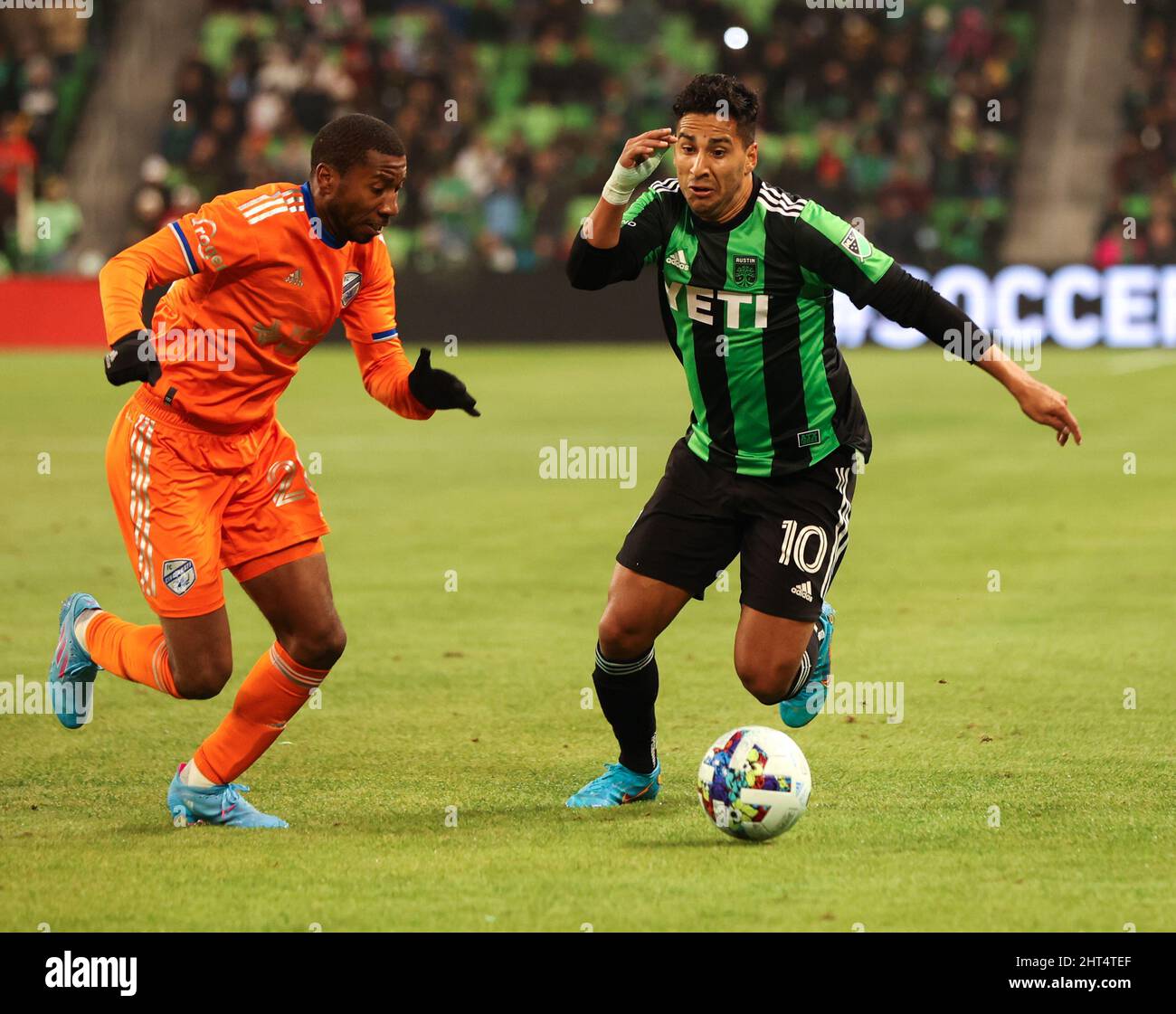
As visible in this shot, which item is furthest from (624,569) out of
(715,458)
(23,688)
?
(23,688)

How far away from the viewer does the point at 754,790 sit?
567 centimetres

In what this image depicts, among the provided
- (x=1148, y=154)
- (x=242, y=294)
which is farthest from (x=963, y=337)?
(x=1148, y=154)

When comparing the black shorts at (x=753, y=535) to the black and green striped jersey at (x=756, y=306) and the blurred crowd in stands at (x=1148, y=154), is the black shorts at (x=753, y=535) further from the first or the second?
the blurred crowd in stands at (x=1148, y=154)

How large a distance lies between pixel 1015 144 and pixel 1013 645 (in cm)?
2089

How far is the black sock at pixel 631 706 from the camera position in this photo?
6332mm

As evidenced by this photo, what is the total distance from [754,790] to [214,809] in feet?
5.73

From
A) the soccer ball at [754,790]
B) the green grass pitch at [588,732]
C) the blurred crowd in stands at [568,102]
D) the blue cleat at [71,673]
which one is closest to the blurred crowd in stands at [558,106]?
Answer: the blurred crowd in stands at [568,102]

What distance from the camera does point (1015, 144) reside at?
1115 inches

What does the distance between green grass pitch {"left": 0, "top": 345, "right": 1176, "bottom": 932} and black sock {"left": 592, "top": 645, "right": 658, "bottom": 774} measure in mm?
186

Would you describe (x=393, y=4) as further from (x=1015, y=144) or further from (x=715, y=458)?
(x=715, y=458)

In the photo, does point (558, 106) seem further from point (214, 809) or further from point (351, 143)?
point (214, 809)

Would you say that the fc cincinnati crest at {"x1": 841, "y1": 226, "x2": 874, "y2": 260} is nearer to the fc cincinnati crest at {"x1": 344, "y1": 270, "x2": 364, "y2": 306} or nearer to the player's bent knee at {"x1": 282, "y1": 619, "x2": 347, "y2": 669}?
the fc cincinnati crest at {"x1": 344, "y1": 270, "x2": 364, "y2": 306}

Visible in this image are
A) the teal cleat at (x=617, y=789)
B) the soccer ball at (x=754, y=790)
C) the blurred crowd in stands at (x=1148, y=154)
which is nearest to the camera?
the soccer ball at (x=754, y=790)

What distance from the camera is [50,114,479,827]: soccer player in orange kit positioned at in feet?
19.1
